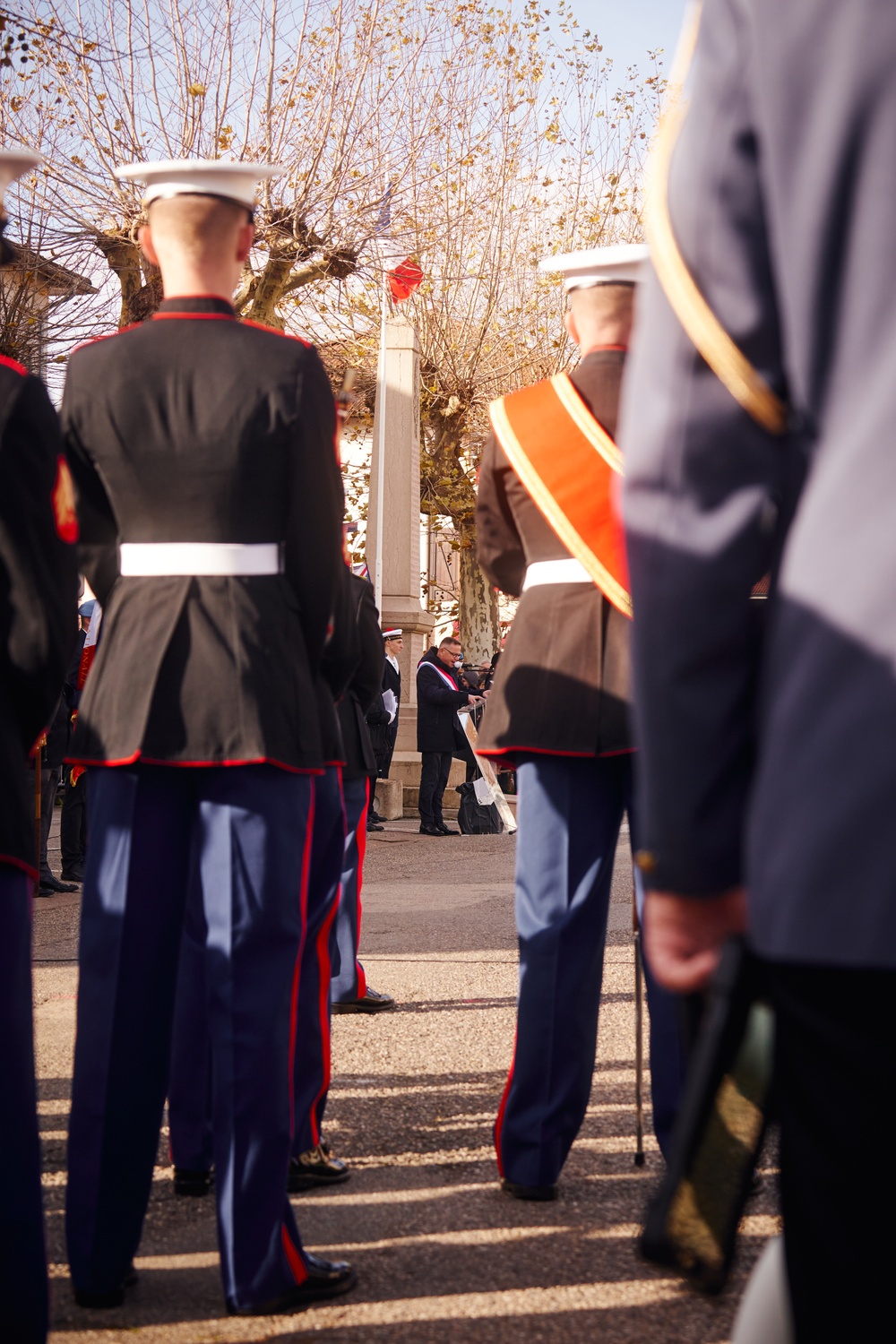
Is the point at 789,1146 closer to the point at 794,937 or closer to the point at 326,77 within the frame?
the point at 794,937

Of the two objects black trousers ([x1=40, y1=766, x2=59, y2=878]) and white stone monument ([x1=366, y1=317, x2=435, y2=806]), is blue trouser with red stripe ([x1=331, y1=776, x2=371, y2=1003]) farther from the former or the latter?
white stone monument ([x1=366, y1=317, x2=435, y2=806])

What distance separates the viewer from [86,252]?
558 inches

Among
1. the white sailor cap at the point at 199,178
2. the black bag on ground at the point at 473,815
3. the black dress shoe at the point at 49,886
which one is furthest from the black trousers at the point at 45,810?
the white sailor cap at the point at 199,178

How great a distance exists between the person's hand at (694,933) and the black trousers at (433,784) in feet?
45.2

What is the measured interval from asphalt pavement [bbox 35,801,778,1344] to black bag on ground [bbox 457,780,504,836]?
918 cm

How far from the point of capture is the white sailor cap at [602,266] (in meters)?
3.53

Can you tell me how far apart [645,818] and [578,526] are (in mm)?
2244

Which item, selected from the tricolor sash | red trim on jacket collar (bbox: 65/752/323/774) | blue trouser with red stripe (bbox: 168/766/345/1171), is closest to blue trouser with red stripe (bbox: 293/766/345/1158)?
A: blue trouser with red stripe (bbox: 168/766/345/1171)


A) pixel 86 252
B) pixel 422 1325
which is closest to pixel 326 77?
pixel 86 252

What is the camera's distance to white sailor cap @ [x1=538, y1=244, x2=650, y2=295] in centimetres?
353

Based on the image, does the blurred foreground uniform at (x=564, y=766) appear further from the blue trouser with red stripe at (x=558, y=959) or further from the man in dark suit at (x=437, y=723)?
the man in dark suit at (x=437, y=723)

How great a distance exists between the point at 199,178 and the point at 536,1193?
238 cm

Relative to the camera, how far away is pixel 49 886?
965 cm

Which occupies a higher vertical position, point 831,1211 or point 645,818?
point 645,818
